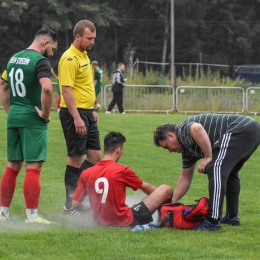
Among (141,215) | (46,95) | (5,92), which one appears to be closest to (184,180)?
(141,215)

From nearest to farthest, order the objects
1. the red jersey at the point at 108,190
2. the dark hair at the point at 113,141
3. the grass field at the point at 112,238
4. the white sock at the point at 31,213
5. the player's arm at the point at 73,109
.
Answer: the grass field at the point at 112,238 < the red jersey at the point at 108,190 < the dark hair at the point at 113,141 < the white sock at the point at 31,213 < the player's arm at the point at 73,109

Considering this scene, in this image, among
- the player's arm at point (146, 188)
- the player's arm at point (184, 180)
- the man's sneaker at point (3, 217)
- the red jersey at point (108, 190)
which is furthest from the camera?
the player's arm at point (184, 180)

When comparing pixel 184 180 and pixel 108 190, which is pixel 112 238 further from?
pixel 184 180

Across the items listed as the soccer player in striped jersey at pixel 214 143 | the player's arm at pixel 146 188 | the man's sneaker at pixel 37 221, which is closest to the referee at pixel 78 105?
the man's sneaker at pixel 37 221

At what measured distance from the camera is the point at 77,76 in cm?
800

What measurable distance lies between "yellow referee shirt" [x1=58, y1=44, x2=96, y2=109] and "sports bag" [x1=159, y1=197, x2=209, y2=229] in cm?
166

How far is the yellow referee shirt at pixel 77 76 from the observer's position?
7.86 meters

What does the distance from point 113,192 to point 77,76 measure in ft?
5.37

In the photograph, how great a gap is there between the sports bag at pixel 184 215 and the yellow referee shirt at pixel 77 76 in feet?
5.45

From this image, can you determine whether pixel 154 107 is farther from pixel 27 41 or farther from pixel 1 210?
pixel 27 41

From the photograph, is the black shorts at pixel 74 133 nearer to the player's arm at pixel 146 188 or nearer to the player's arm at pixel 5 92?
the player's arm at pixel 5 92

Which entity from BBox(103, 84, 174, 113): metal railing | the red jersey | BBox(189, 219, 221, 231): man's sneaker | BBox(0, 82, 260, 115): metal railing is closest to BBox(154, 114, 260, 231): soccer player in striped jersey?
BBox(189, 219, 221, 231): man's sneaker

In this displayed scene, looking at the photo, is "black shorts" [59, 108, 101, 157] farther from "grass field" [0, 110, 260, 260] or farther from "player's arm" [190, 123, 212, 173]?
"player's arm" [190, 123, 212, 173]

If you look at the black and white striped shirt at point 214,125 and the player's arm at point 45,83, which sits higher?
the player's arm at point 45,83
